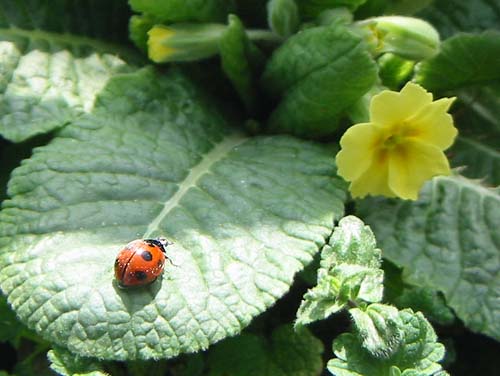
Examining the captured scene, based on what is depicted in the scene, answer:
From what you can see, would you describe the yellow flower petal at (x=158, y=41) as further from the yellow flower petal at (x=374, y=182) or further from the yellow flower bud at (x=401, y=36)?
the yellow flower petal at (x=374, y=182)

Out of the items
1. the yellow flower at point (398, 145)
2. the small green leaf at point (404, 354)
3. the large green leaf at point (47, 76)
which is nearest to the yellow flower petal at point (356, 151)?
the yellow flower at point (398, 145)

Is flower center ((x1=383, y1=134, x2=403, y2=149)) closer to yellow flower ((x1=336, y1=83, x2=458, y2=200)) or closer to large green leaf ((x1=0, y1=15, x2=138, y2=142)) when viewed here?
yellow flower ((x1=336, y1=83, x2=458, y2=200))

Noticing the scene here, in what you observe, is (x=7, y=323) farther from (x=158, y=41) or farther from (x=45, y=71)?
(x=158, y=41)

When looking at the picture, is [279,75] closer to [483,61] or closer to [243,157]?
[243,157]

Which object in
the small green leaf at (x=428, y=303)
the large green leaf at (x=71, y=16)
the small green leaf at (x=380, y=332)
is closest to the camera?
the small green leaf at (x=380, y=332)

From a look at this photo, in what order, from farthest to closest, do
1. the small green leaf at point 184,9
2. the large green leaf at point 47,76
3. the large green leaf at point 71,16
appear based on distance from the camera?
the large green leaf at point 71,16 → the small green leaf at point 184,9 → the large green leaf at point 47,76

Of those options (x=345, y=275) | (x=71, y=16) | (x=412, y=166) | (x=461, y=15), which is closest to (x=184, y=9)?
(x=71, y=16)
